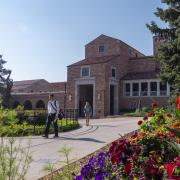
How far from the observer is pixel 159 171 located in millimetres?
3742

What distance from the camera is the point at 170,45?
750 inches

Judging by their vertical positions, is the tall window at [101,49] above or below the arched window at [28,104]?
above

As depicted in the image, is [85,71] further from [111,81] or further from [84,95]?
[84,95]

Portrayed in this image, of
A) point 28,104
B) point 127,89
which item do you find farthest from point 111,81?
point 28,104

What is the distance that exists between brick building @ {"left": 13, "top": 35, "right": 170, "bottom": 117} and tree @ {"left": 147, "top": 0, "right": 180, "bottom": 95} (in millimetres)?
23280

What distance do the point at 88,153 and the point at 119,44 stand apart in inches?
1552

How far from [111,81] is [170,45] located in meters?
26.9

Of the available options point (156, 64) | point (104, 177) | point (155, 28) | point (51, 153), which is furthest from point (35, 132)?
point (156, 64)

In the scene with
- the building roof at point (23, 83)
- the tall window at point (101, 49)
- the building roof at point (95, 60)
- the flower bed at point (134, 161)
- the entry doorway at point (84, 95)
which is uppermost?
the tall window at point (101, 49)

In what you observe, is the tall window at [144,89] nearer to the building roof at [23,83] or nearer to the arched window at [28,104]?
the arched window at [28,104]

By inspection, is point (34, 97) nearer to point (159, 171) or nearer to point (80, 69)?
point (80, 69)

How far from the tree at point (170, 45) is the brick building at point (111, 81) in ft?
76.4

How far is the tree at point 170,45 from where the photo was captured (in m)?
18.7

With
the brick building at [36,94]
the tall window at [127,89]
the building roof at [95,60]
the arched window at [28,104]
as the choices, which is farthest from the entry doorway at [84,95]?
the arched window at [28,104]
